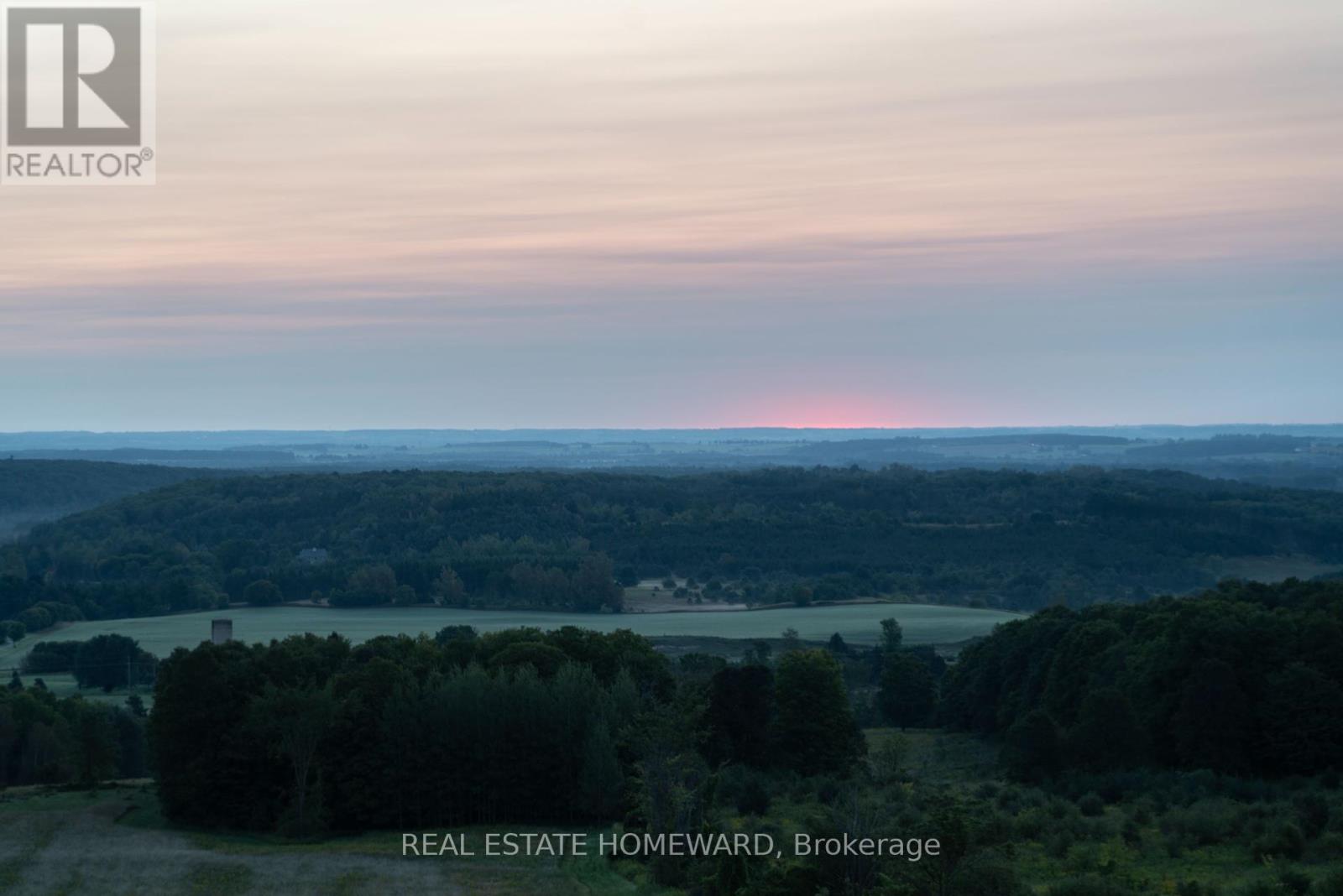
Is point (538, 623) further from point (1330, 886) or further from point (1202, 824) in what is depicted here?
point (1330, 886)

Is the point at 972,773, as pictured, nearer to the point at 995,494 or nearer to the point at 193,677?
the point at 193,677

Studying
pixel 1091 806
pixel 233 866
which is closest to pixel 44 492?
pixel 233 866

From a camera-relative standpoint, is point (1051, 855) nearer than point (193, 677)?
Yes

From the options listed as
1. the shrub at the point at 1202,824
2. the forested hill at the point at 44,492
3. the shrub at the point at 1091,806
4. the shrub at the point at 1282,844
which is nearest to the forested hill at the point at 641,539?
the forested hill at the point at 44,492

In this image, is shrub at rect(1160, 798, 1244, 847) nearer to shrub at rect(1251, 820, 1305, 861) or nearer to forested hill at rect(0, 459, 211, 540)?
shrub at rect(1251, 820, 1305, 861)

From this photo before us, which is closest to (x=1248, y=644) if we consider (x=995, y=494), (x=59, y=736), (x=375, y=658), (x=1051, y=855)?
(x=1051, y=855)
